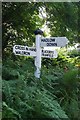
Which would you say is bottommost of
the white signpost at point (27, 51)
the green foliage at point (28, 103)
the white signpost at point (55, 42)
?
the green foliage at point (28, 103)

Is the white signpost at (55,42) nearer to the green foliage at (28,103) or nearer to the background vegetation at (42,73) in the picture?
the background vegetation at (42,73)

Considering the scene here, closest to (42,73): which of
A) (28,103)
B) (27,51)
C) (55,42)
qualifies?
(27,51)

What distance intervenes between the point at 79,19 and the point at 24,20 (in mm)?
1583

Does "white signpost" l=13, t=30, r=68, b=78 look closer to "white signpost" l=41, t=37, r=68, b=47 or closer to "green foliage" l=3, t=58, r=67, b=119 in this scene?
"white signpost" l=41, t=37, r=68, b=47

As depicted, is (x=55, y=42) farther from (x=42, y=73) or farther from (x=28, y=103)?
(x=28, y=103)

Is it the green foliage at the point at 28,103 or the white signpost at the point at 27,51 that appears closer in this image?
the green foliage at the point at 28,103

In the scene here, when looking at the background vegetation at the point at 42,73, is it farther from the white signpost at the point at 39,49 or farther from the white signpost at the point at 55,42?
the white signpost at the point at 55,42

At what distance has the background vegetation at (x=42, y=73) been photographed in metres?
3.56

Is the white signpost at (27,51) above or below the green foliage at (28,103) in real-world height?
above

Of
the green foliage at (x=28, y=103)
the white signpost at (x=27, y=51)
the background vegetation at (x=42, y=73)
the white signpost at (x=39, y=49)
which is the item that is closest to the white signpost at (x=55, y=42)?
the white signpost at (x=39, y=49)

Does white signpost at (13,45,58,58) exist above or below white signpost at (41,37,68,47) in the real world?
below

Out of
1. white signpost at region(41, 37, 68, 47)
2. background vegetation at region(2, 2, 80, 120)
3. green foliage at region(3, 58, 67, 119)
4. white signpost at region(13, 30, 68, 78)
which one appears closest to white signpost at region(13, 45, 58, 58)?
white signpost at region(13, 30, 68, 78)

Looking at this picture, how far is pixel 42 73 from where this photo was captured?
484 centimetres

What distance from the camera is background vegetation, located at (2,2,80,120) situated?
3561 mm
